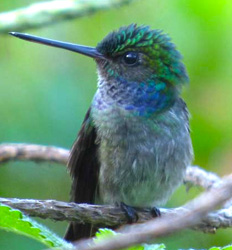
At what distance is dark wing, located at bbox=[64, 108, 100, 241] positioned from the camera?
3.95 metres

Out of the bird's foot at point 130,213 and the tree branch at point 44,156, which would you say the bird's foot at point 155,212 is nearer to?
the bird's foot at point 130,213

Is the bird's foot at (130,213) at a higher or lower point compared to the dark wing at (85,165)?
lower

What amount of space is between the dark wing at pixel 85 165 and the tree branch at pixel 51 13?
0.97 m

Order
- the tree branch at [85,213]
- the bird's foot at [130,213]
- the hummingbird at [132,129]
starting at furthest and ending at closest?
1. the hummingbird at [132,129]
2. the bird's foot at [130,213]
3. the tree branch at [85,213]

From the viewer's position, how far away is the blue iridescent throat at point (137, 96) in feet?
12.9

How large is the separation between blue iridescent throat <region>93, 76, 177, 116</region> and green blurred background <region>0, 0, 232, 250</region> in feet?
2.74

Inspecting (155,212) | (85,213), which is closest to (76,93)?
(155,212)

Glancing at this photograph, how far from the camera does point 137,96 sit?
4016 mm

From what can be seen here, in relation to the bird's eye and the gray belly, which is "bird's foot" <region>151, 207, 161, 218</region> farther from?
the bird's eye

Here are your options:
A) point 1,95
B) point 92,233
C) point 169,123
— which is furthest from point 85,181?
point 1,95

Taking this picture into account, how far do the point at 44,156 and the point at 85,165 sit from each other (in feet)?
0.93

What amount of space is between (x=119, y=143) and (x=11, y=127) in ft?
4.62

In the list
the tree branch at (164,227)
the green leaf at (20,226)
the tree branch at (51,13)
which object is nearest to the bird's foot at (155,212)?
the tree branch at (51,13)

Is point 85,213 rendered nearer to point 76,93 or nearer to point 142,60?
point 142,60
